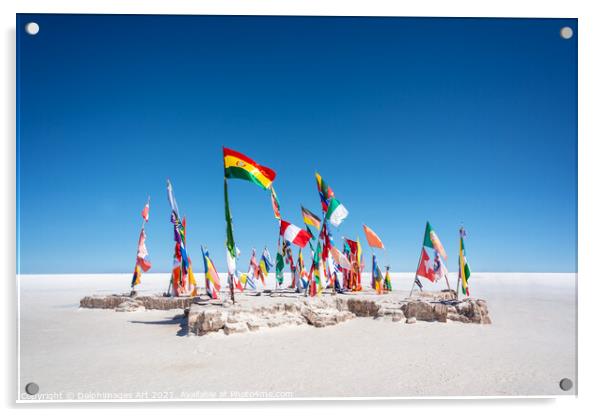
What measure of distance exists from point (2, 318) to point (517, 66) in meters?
12.7

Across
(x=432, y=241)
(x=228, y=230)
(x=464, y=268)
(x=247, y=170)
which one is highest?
(x=247, y=170)

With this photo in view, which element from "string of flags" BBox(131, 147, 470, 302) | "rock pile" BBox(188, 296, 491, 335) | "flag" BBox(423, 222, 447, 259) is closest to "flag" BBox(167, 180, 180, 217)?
"string of flags" BBox(131, 147, 470, 302)

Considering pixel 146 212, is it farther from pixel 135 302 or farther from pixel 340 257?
pixel 340 257

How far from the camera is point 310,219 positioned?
714 inches

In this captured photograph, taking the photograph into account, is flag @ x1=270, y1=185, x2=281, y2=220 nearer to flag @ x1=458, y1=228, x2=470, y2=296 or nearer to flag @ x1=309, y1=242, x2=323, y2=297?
flag @ x1=309, y1=242, x2=323, y2=297

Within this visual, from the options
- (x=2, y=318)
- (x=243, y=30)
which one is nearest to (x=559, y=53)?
(x=243, y=30)

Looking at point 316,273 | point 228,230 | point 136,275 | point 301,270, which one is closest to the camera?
point 228,230

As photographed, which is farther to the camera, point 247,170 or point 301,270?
point 301,270

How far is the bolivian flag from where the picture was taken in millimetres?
12008

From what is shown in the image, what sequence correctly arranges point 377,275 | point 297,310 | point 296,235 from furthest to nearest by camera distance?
point 377,275 < point 296,235 < point 297,310

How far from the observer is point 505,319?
47.5 feet

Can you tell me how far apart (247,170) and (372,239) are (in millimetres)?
8346
